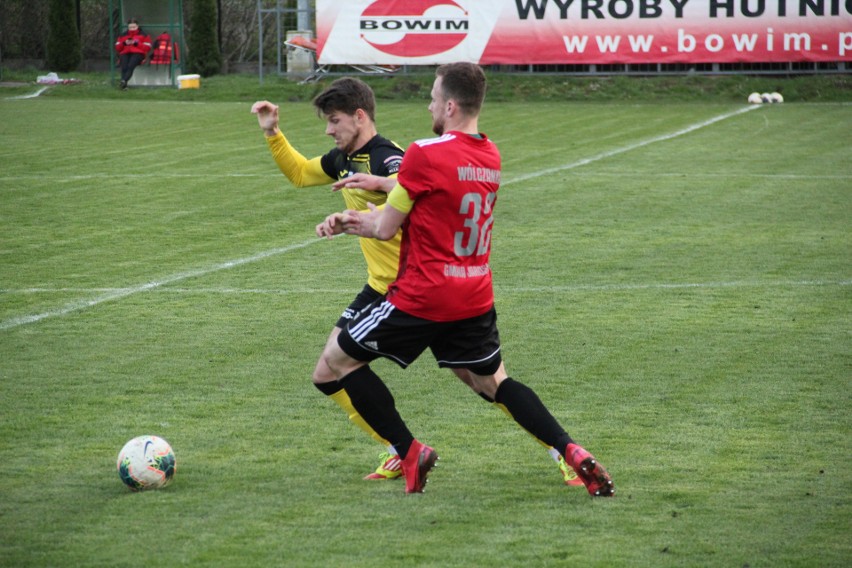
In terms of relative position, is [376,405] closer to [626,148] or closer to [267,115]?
[267,115]

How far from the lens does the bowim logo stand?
→ 89.4 ft

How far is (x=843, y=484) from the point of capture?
5336mm

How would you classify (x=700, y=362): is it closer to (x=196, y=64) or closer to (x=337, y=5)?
(x=337, y=5)

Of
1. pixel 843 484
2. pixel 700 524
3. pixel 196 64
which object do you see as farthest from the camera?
pixel 196 64

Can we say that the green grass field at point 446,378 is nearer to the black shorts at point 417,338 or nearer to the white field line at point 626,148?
the white field line at point 626,148

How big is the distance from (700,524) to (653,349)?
322 cm

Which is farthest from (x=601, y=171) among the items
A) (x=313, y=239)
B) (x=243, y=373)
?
(x=243, y=373)

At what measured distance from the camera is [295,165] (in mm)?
6199

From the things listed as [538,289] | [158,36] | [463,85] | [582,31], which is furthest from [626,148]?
[158,36]

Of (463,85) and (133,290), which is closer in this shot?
(463,85)

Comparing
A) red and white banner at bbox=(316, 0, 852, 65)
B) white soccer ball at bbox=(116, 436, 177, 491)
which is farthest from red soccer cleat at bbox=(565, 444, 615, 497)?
red and white banner at bbox=(316, 0, 852, 65)

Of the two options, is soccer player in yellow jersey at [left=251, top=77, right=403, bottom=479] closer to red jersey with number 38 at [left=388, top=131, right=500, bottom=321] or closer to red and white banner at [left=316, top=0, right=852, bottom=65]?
red jersey with number 38 at [left=388, top=131, right=500, bottom=321]

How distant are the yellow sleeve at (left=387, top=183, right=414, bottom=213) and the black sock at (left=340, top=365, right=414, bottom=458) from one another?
765mm

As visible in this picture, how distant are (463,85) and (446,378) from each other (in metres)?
2.71
